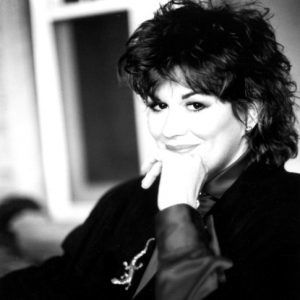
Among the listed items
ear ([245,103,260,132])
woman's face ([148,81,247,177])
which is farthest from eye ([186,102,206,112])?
ear ([245,103,260,132])

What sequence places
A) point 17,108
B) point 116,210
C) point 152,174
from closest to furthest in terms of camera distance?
point 152,174 → point 116,210 → point 17,108

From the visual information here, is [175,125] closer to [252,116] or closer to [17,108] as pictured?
[252,116]

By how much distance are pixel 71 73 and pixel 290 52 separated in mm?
744

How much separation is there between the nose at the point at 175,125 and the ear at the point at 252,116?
0.13m

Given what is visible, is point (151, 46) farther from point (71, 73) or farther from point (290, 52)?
point (71, 73)

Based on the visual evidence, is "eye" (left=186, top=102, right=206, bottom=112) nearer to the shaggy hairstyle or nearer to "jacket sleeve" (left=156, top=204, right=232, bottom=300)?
the shaggy hairstyle

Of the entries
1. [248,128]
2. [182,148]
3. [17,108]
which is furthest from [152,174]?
[17,108]

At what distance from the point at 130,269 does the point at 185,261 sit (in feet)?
0.90

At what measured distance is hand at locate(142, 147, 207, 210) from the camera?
2.65ft

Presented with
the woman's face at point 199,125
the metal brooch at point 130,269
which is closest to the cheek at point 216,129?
the woman's face at point 199,125

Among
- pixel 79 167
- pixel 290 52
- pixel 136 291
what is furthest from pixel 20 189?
pixel 290 52

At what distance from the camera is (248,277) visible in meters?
0.75

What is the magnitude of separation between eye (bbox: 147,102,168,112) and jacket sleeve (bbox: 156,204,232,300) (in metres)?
0.23

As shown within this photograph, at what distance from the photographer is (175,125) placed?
0.88 m
